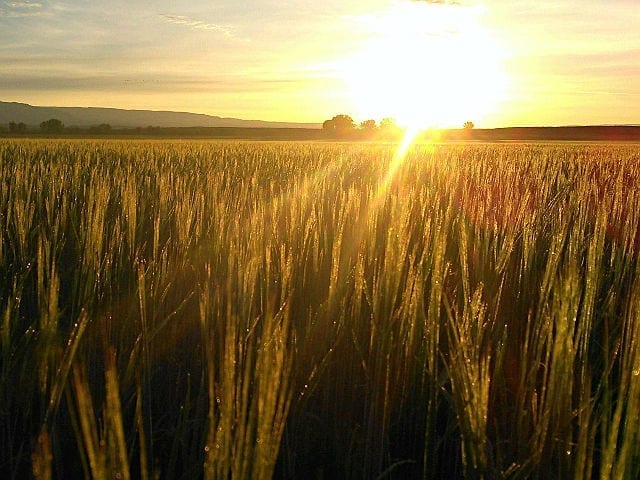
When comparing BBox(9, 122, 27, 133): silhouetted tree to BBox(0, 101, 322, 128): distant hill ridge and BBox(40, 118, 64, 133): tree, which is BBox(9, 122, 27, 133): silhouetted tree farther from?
BBox(0, 101, 322, 128): distant hill ridge

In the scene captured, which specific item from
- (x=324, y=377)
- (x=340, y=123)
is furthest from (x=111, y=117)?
(x=324, y=377)

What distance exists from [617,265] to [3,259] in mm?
1548

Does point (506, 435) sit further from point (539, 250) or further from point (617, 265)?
point (539, 250)

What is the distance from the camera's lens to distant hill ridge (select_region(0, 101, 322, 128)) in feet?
487

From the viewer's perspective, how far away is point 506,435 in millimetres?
950

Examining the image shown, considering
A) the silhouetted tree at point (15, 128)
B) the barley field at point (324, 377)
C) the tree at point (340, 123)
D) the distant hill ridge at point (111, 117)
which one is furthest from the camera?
the distant hill ridge at point (111, 117)

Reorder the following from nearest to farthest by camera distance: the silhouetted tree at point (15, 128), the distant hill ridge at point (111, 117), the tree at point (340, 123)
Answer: the silhouetted tree at point (15, 128)
the tree at point (340, 123)
the distant hill ridge at point (111, 117)

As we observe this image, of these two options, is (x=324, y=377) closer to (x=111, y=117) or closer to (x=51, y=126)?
(x=51, y=126)

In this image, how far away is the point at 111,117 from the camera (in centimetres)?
16788

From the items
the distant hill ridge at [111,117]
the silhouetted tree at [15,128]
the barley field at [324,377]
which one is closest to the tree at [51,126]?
the silhouetted tree at [15,128]

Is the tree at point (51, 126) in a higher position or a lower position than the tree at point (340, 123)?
lower

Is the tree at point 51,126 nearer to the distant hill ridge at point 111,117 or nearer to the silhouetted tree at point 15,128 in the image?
the silhouetted tree at point 15,128

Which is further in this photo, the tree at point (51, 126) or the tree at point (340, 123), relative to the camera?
the tree at point (340, 123)

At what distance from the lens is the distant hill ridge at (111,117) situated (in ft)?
487
